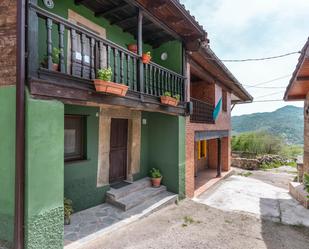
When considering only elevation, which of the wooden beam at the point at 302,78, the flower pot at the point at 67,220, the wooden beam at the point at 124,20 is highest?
the wooden beam at the point at 124,20

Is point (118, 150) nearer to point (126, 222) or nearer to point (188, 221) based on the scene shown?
point (126, 222)

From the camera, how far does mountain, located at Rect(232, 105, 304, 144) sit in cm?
4545

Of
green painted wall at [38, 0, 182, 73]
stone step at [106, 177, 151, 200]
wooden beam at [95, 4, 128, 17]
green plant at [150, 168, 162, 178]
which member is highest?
wooden beam at [95, 4, 128, 17]

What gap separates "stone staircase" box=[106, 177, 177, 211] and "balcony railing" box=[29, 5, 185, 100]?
319 centimetres

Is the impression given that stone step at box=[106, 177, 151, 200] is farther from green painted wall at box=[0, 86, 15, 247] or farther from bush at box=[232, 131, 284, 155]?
bush at box=[232, 131, 284, 155]

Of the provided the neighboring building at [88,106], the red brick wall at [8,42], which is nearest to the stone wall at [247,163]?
the neighboring building at [88,106]

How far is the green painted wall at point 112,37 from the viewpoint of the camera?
495cm

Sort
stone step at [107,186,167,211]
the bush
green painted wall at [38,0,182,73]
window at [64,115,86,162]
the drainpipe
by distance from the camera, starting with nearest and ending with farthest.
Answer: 1. the drainpipe
2. green painted wall at [38,0,182,73]
3. window at [64,115,86,162]
4. stone step at [107,186,167,211]
5. the bush

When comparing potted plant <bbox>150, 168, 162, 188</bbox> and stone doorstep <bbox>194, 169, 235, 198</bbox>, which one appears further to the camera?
stone doorstep <bbox>194, 169, 235, 198</bbox>

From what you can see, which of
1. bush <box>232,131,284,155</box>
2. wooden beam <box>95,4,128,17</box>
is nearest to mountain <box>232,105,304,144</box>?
bush <box>232,131,284,155</box>

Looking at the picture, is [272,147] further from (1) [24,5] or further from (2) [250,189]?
(1) [24,5]

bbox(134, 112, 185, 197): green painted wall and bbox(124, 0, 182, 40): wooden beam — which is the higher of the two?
bbox(124, 0, 182, 40): wooden beam

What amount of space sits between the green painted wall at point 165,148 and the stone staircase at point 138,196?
1.36 feet

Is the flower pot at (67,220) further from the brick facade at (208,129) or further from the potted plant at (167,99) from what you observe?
the brick facade at (208,129)
